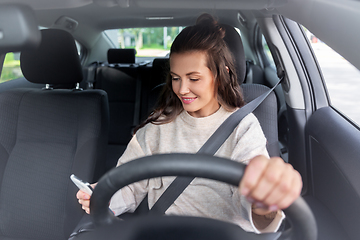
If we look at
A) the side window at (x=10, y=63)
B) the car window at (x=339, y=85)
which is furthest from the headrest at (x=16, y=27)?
the car window at (x=339, y=85)

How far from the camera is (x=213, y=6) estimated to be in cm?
114

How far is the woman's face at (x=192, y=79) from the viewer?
1055mm

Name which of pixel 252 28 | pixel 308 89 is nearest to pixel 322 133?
pixel 308 89

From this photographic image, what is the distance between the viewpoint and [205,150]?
108cm

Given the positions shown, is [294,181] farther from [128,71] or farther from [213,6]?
[128,71]

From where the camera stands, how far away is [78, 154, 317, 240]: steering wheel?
0.50m

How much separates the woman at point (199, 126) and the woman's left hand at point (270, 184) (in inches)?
16.8

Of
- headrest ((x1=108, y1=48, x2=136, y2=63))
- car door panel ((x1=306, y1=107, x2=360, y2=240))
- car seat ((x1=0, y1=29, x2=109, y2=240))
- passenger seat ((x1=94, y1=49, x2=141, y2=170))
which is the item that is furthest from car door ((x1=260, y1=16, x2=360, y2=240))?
headrest ((x1=108, y1=48, x2=136, y2=63))

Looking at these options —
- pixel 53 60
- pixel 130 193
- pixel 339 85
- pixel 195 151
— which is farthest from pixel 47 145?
pixel 339 85

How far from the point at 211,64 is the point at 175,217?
59 centimetres

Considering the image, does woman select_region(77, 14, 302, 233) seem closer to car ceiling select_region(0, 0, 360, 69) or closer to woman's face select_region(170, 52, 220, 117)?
woman's face select_region(170, 52, 220, 117)

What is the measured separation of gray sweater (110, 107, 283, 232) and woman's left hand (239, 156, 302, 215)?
47cm

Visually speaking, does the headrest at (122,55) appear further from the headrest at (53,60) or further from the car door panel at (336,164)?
the car door panel at (336,164)

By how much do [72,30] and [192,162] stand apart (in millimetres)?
2642
